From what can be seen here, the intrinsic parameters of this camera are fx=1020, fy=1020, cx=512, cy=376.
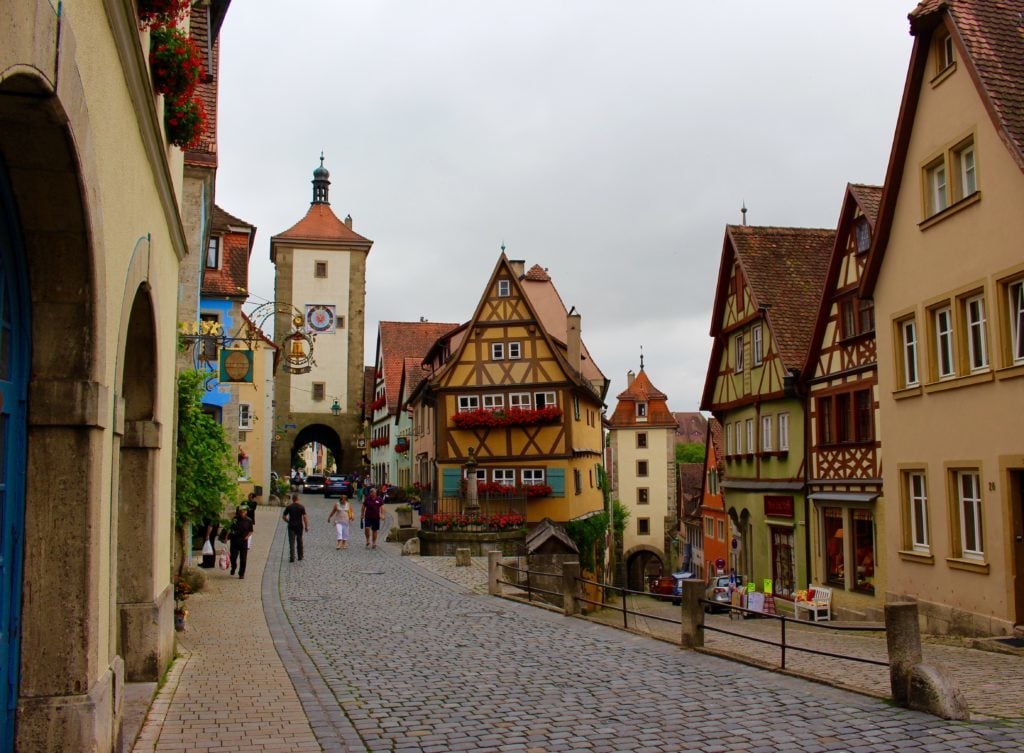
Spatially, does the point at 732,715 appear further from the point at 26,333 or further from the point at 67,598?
the point at 26,333

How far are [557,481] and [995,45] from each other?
897 inches

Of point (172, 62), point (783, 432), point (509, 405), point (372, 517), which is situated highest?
point (172, 62)

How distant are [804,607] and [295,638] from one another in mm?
13341

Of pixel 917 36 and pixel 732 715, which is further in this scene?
pixel 917 36

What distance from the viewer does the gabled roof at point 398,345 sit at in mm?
60844

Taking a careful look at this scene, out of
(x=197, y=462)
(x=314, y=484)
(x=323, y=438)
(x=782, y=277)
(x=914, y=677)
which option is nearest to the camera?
(x=914, y=677)

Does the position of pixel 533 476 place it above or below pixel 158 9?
below

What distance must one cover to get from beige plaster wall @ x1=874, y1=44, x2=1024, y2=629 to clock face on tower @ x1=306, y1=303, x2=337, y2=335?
50.8 metres

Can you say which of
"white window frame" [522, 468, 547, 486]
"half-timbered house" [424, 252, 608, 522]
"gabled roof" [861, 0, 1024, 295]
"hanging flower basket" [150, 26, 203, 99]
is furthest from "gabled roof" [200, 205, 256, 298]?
"hanging flower basket" [150, 26, 203, 99]

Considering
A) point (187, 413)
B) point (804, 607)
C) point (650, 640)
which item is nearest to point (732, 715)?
point (650, 640)

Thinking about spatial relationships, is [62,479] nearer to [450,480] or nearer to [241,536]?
[241,536]

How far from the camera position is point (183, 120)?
29.3 feet

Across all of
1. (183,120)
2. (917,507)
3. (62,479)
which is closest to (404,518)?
(917,507)

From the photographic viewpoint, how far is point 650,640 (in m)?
13.4
